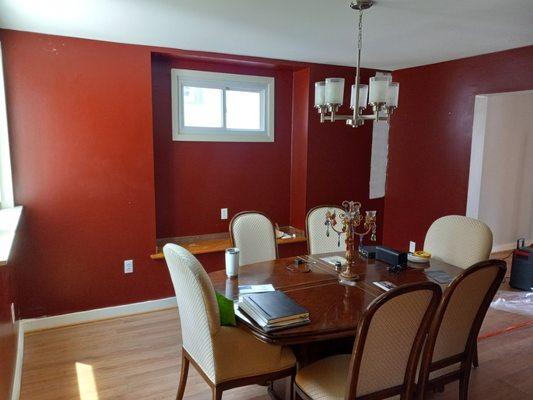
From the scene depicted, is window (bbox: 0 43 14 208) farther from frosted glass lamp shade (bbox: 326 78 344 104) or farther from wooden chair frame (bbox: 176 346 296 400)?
frosted glass lamp shade (bbox: 326 78 344 104)

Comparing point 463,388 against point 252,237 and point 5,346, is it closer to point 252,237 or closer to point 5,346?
point 252,237

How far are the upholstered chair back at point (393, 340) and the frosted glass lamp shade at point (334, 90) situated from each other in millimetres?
1150

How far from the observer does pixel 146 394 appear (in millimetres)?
2496

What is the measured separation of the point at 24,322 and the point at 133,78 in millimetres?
2104

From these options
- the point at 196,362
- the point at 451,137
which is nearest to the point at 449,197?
the point at 451,137

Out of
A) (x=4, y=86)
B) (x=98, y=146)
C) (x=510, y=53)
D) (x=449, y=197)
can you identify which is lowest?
(x=449, y=197)

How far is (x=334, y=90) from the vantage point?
2305 mm

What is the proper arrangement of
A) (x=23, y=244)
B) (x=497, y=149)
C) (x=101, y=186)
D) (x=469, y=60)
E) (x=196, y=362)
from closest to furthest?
(x=196, y=362) → (x=23, y=244) → (x=101, y=186) → (x=469, y=60) → (x=497, y=149)

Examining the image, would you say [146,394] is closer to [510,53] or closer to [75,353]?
[75,353]

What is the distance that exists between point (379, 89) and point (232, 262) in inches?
50.2

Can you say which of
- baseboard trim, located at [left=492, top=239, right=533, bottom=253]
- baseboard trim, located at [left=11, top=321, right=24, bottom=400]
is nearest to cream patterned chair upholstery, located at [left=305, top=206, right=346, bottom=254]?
baseboard trim, located at [left=11, top=321, right=24, bottom=400]

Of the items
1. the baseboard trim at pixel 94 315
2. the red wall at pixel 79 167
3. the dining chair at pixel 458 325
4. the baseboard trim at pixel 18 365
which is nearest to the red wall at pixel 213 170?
the red wall at pixel 79 167

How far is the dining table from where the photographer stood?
6.05ft

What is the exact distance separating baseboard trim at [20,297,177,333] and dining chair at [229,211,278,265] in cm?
114
